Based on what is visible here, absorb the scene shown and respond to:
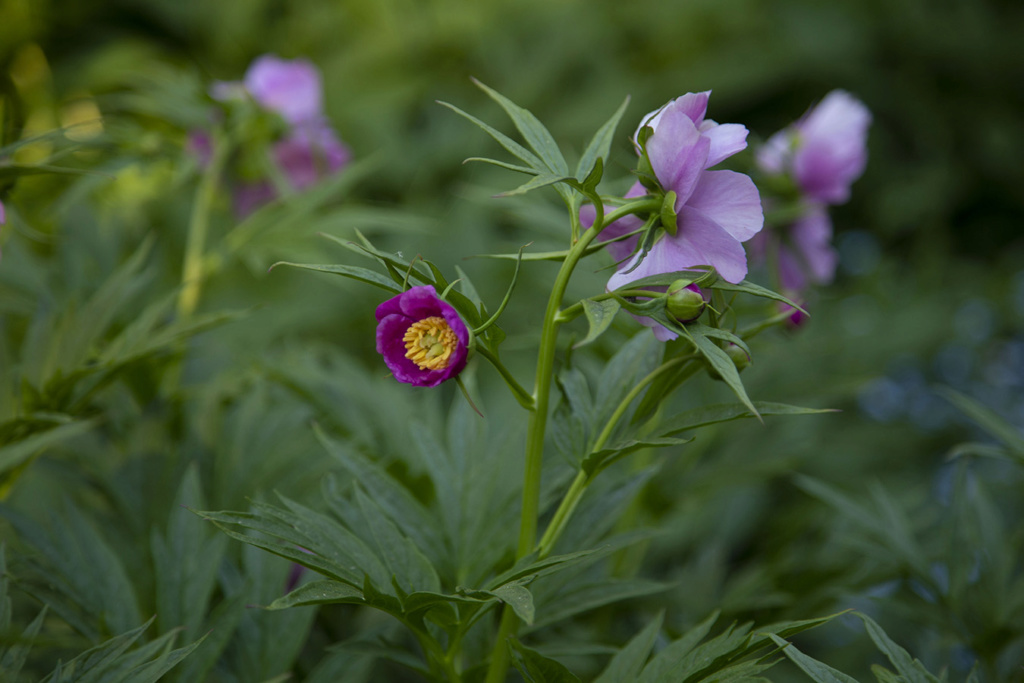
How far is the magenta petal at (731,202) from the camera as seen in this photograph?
1.47ft

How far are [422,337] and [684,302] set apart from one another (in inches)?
5.6

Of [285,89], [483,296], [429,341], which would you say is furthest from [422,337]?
[483,296]

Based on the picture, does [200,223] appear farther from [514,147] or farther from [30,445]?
[514,147]

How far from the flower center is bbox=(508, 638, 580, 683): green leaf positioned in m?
0.17

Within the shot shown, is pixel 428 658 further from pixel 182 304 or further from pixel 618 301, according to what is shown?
pixel 182 304

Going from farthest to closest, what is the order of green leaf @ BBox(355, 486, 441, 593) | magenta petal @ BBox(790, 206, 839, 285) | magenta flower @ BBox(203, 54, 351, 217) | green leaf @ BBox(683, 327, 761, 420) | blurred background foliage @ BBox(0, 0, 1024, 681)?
1. magenta flower @ BBox(203, 54, 351, 217)
2. magenta petal @ BBox(790, 206, 839, 285)
3. blurred background foliage @ BBox(0, 0, 1024, 681)
4. green leaf @ BBox(355, 486, 441, 593)
5. green leaf @ BBox(683, 327, 761, 420)

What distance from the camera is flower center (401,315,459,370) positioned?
1.43 feet

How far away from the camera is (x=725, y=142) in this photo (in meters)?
0.46

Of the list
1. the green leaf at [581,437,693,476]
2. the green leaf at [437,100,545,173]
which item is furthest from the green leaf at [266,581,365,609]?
A: the green leaf at [437,100,545,173]

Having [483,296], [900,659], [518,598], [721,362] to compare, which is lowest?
[483,296]

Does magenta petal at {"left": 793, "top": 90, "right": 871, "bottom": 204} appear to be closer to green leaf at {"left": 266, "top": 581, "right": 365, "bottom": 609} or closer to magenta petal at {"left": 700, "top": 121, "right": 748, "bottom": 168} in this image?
magenta petal at {"left": 700, "top": 121, "right": 748, "bottom": 168}

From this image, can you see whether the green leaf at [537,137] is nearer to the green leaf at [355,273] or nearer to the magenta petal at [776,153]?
the green leaf at [355,273]

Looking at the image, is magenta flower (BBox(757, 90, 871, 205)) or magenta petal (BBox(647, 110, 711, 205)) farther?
magenta flower (BBox(757, 90, 871, 205))

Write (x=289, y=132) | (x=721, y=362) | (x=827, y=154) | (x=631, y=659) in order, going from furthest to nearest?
(x=289, y=132), (x=827, y=154), (x=631, y=659), (x=721, y=362)
